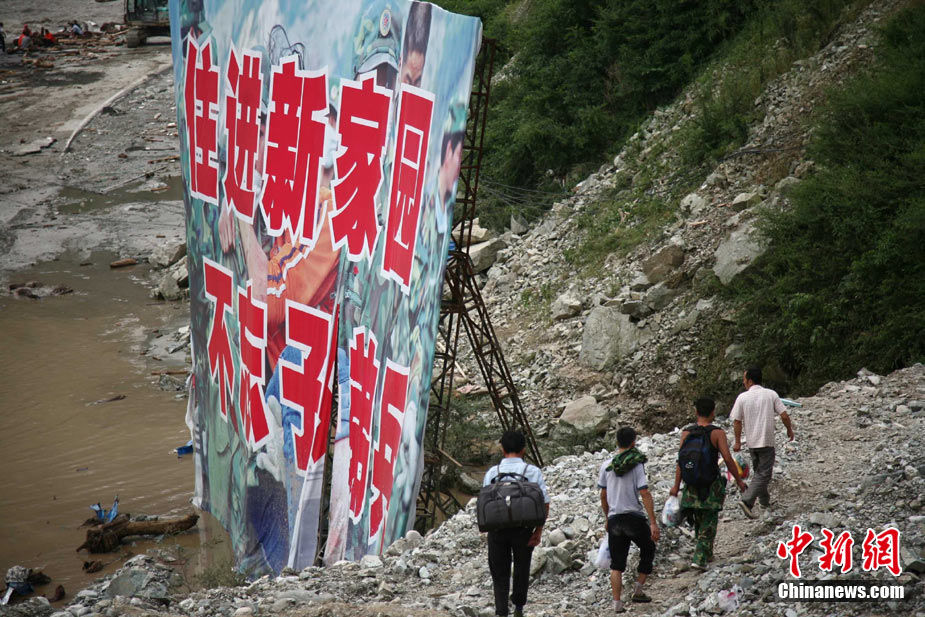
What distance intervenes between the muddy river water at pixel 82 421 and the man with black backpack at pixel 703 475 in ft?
25.2

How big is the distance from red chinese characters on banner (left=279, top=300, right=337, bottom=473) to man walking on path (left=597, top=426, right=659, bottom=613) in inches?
169

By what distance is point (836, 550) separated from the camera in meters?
5.77

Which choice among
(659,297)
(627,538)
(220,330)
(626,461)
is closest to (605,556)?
(627,538)

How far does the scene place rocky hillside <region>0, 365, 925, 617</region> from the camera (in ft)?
19.1

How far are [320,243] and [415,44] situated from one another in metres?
2.44

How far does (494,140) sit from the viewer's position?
24.4 metres

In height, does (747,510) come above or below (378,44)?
below

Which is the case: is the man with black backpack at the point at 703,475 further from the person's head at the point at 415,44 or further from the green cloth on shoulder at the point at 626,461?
the person's head at the point at 415,44

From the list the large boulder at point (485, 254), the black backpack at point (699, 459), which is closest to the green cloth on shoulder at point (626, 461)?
the black backpack at point (699, 459)

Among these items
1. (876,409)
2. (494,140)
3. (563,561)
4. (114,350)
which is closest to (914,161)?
(876,409)

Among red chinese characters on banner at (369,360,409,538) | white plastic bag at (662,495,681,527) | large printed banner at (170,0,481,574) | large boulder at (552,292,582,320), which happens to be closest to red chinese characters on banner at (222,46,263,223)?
large printed banner at (170,0,481,574)

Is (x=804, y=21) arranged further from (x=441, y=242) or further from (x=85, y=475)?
(x=85, y=475)

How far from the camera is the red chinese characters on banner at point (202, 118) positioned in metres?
11.7

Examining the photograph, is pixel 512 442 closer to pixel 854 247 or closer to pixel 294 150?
pixel 294 150
